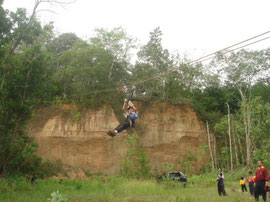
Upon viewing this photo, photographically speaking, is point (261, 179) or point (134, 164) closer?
point (261, 179)

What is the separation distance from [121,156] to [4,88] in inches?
525

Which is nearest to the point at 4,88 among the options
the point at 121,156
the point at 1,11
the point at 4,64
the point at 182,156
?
the point at 4,64

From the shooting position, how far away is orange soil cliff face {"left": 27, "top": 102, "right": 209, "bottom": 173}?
912 inches

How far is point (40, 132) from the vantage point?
2348cm

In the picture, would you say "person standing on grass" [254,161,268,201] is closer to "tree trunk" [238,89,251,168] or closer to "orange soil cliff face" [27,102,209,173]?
"tree trunk" [238,89,251,168]

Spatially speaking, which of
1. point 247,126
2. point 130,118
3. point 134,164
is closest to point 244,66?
point 247,126

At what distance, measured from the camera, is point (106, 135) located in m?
23.9

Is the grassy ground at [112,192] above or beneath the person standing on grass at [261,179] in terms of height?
beneath

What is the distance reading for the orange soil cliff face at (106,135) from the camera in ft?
76.0

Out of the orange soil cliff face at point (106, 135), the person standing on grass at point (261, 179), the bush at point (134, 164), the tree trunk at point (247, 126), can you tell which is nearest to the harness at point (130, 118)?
the person standing on grass at point (261, 179)

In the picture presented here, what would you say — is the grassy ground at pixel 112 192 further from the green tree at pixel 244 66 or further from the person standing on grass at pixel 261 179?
the green tree at pixel 244 66

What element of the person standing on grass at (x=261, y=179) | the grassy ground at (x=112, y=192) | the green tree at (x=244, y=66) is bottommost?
the grassy ground at (x=112, y=192)

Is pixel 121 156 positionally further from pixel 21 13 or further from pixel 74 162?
pixel 21 13

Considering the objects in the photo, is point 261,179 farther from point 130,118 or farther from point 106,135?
point 106,135
